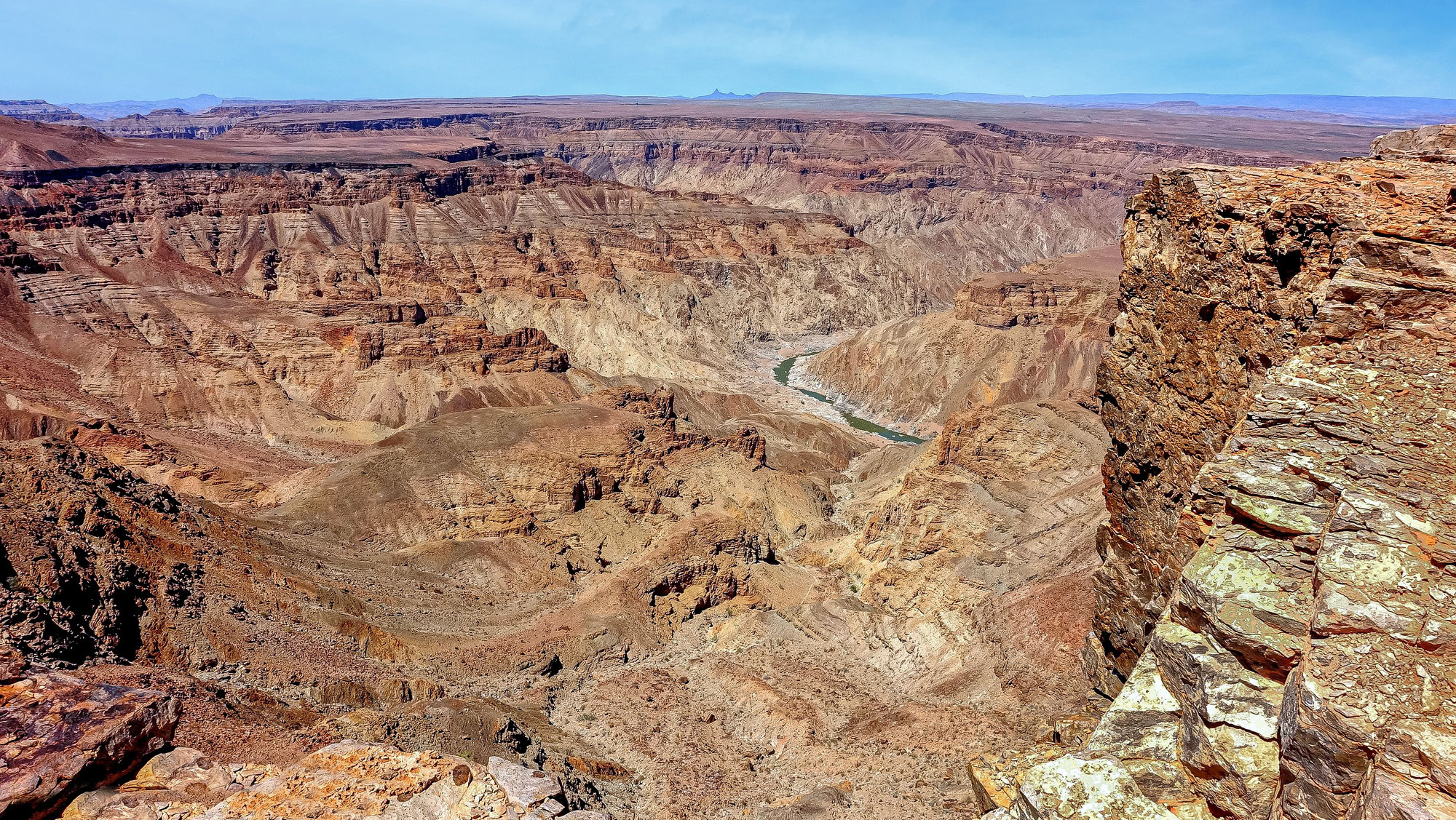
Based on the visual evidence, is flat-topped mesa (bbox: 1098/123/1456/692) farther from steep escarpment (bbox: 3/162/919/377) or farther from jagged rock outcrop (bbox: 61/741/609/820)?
steep escarpment (bbox: 3/162/919/377)

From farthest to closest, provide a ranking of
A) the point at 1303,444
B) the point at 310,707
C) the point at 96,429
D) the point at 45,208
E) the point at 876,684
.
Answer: the point at 45,208 < the point at 96,429 < the point at 876,684 < the point at 310,707 < the point at 1303,444

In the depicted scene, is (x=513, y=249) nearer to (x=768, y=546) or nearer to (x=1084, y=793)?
(x=768, y=546)

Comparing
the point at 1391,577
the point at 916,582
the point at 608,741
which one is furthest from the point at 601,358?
the point at 1391,577

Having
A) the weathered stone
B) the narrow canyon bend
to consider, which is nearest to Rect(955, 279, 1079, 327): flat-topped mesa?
the narrow canyon bend

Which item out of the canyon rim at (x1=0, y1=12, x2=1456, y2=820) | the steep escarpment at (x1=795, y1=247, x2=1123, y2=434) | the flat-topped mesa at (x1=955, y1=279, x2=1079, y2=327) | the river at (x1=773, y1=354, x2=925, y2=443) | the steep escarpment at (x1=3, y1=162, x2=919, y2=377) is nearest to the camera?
the canyon rim at (x1=0, y1=12, x2=1456, y2=820)

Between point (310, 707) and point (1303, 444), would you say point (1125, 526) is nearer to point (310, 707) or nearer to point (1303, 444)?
point (1303, 444)
